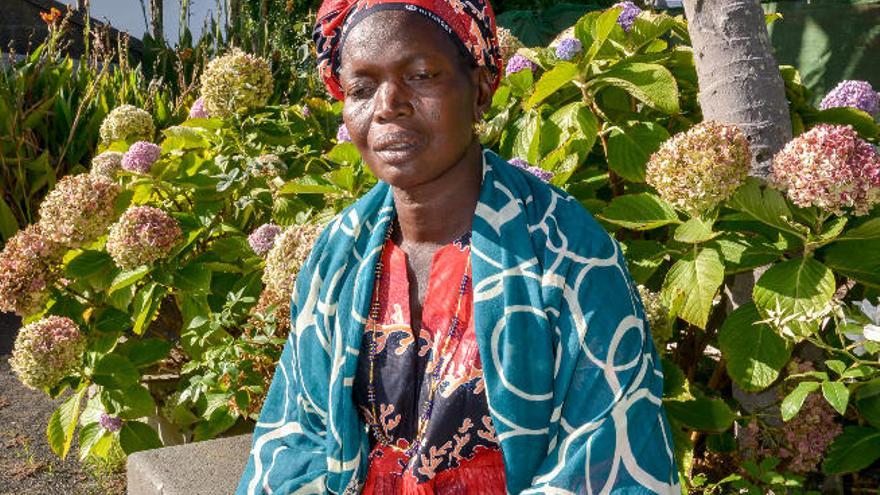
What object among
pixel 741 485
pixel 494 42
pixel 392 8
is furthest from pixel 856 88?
pixel 392 8

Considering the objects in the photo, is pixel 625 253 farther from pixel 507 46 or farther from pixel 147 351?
pixel 147 351

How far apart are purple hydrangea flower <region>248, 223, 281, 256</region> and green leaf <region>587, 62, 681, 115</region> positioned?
109 centimetres

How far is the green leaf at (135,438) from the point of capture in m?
3.25

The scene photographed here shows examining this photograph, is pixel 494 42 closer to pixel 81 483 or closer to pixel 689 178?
pixel 689 178

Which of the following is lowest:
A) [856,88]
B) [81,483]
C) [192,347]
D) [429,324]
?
[81,483]

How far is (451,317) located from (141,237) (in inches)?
63.5

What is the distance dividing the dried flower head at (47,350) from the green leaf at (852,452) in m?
2.10

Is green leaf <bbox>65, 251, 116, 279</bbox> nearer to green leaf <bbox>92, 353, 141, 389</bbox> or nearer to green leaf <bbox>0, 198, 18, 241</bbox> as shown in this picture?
green leaf <bbox>92, 353, 141, 389</bbox>

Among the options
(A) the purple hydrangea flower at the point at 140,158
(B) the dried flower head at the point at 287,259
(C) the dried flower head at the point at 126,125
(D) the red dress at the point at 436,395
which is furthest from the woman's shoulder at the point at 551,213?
(C) the dried flower head at the point at 126,125

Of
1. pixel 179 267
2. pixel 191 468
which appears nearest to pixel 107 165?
pixel 179 267

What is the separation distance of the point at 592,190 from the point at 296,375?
131cm

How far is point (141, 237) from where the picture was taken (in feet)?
9.98

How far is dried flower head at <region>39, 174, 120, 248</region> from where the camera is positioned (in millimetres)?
3223

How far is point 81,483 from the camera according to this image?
13.4ft
